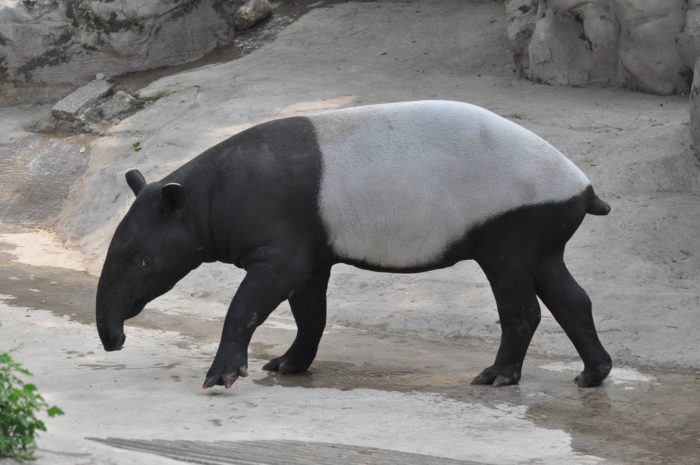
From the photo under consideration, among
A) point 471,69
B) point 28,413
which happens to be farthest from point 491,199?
point 471,69

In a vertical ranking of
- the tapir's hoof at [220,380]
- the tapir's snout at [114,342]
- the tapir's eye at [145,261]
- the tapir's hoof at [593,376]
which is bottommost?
the tapir's hoof at [593,376]

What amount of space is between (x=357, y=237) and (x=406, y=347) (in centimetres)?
164

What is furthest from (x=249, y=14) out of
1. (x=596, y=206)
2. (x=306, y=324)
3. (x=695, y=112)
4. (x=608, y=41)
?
(x=596, y=206)

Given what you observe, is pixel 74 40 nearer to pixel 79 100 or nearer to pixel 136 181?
pixel 79 100

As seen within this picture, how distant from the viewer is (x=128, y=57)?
15.8m

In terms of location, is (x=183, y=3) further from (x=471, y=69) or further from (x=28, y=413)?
(x=28, y=413)

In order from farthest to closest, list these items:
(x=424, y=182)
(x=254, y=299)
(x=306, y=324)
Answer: (x=306, y=324)
(x=424, y=182)
(x=254, y=299)

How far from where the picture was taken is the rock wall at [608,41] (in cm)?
1241

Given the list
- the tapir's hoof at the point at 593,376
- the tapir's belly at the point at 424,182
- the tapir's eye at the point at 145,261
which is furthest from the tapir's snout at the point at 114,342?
the tapir's hoof at the point at 593,376

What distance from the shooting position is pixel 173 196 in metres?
6.82

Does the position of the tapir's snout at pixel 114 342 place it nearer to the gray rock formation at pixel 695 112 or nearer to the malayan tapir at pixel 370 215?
the malayan tapir at pixel 370 215

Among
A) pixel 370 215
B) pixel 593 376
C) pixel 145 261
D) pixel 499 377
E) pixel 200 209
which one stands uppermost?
pixel 200 209

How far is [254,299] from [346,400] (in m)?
0.78

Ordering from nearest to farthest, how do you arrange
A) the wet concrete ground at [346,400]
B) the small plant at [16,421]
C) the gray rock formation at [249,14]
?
1. the small plant at [16,421]
2. the wet concrete ground at [346,400]
3. the gray rock formation at [249,14]
